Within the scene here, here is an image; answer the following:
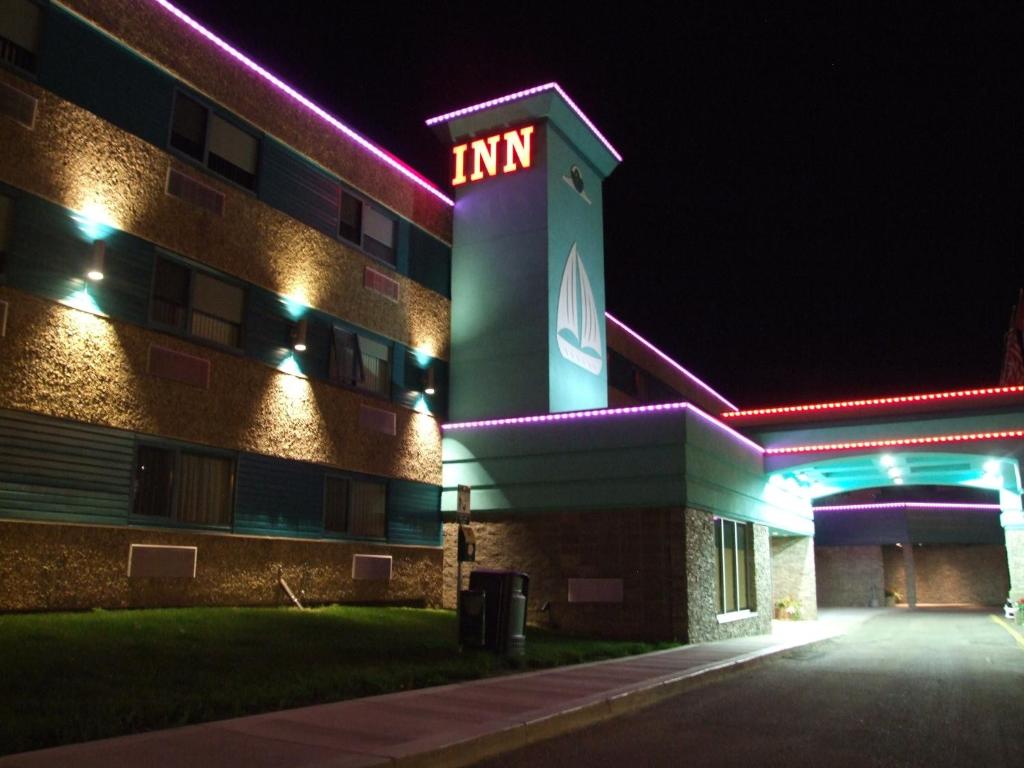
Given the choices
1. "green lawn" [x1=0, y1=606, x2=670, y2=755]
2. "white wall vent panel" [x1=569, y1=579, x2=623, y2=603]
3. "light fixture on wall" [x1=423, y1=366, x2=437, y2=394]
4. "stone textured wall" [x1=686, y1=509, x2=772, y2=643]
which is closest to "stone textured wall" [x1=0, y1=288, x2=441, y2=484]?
"light fixture on wall" [x1=423, y1=366, x2=437, y2=394]

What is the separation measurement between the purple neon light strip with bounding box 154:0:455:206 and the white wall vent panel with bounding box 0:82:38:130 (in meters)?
3.62

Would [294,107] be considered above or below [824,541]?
above

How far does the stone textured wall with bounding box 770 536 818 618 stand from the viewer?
31.6 metres

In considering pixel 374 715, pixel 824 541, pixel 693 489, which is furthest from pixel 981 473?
pixel 374 715

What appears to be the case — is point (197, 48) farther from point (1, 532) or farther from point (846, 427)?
point (846, 427)

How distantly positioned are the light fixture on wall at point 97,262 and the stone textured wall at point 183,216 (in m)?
0.56

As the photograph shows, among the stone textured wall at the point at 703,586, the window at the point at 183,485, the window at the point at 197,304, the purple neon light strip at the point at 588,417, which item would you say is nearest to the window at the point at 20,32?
the window at the point at 197,304

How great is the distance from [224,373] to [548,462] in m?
7.81

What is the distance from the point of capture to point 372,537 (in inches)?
778

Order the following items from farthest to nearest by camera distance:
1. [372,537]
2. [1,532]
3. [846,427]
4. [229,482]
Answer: [846,427], [372,537], [229,482], [1,532]

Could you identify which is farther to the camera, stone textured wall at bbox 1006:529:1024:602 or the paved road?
stone textured wall at bbox 1006:529:1024:602

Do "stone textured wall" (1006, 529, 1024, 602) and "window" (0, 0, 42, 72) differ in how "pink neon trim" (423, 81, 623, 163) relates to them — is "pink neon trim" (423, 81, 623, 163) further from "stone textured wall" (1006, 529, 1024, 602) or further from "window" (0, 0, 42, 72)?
"stone textured wall" (1006, 529, 1024, 602)

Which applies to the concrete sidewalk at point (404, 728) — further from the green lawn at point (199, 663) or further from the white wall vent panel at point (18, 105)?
the white wall vent panel at point (18, 105)

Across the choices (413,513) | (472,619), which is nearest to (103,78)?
(472,619)
